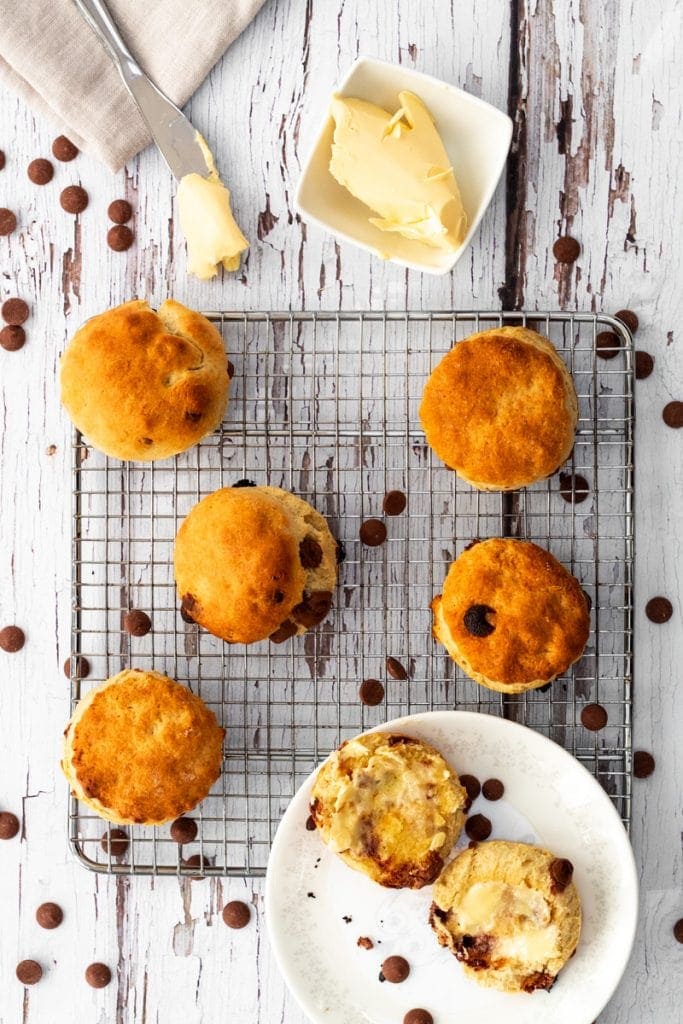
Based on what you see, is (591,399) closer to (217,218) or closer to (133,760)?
(217,218)

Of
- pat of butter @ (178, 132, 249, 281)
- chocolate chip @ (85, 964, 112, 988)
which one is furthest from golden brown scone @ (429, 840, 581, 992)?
pat of butter @ (178, 132, 249, 281)

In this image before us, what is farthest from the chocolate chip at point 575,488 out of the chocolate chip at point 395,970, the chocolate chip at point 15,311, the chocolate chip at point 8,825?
the chocolate chip at point 8,825

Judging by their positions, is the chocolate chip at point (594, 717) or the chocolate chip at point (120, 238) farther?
the chocolate chip at point (120, 238)

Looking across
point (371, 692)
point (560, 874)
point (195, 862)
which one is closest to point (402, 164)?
point (371, 692)

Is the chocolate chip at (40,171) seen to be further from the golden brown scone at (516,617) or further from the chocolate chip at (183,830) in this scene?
the chocolate chip at (183,830)

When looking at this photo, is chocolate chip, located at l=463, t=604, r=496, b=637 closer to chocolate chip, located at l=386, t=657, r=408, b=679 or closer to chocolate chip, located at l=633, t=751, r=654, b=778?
chocolate chip, located at l=386, t=657, r=408, b=679

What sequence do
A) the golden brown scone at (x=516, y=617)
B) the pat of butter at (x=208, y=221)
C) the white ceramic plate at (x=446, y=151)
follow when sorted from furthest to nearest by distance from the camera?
the pat of butter at (x=208, y=221), the white ceramic plate at (x=446, y=151), the golden brown scone at (x=516, y=617)

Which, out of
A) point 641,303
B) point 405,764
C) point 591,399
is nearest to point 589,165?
point 641,303
